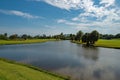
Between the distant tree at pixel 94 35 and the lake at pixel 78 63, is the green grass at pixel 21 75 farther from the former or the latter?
the distant tree at pixel 94 35

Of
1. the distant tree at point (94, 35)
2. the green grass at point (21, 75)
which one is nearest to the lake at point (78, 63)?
the green grass at point (21, 75)

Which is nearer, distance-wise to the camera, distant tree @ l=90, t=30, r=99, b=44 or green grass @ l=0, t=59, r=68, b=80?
green grass @ l=0, t=59, r=68, b=80

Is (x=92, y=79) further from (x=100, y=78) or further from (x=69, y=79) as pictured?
(x=69, y=79)

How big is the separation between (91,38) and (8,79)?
64298 mm

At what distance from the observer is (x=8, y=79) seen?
36.3 feet

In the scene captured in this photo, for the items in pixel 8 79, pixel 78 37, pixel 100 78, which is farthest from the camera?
pixel 78 37

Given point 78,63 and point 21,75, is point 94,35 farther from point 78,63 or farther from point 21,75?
point 21,75

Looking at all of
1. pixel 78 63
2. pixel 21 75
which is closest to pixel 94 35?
pixel 78 63

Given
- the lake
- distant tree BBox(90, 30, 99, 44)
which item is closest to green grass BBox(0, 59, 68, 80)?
the lake

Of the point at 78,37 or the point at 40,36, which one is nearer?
the point at 78,37

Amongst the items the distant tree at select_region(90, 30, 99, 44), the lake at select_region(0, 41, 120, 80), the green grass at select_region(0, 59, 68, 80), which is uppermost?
the distant tree at select_region(90, 30, 99, 44)

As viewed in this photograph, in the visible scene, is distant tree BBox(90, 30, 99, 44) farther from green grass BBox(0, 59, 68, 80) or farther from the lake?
green grass BBox(0, 59, 68, 80)

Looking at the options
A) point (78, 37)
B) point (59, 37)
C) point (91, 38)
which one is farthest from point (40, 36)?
point (91, 38)

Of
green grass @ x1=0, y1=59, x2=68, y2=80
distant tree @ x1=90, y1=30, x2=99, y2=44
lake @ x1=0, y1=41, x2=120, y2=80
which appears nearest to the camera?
green grass @ x1=0, y1=59, x2=68, y2=80
